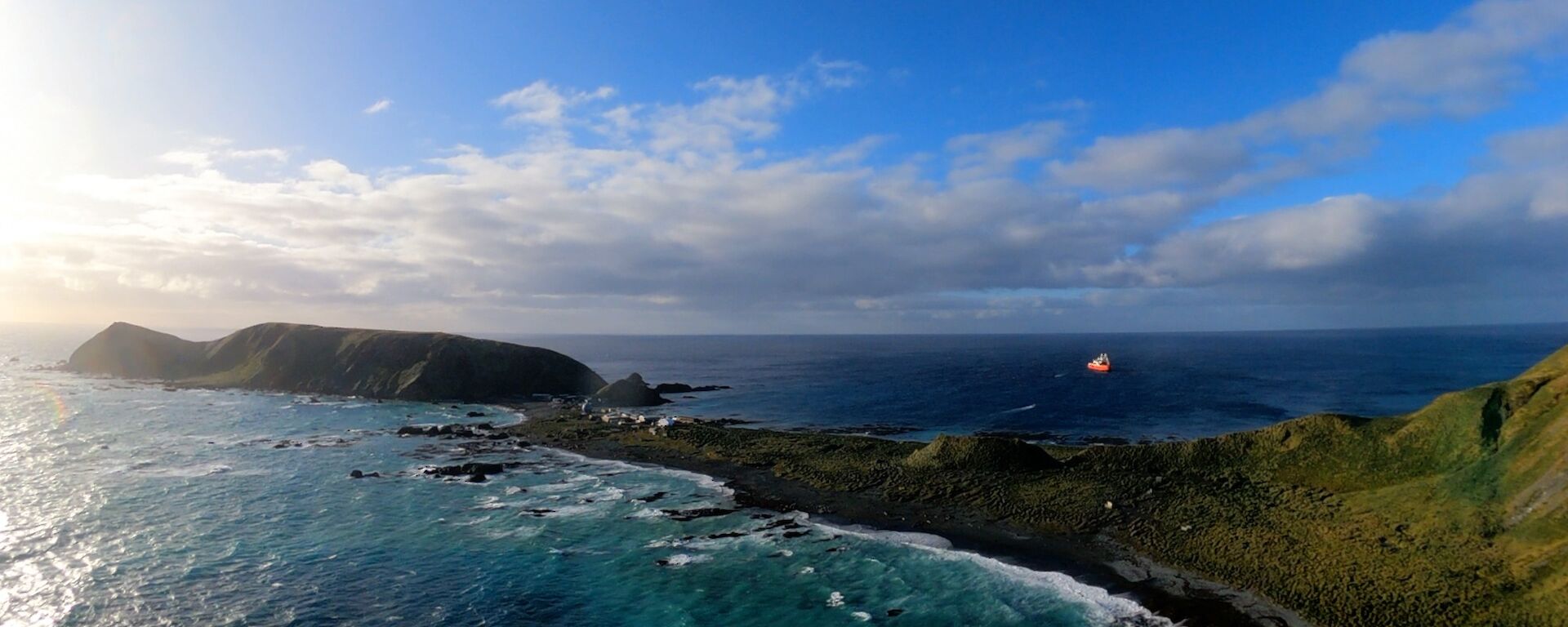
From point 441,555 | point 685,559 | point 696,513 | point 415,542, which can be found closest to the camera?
point 685,559

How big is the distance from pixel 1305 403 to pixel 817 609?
104438 millimetres

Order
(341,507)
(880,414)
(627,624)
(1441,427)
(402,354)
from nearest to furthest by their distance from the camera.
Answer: (627,624) → (1441,427) → (341,507) → (880,414) → (402,354)

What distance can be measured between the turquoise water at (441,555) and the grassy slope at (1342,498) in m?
8.64

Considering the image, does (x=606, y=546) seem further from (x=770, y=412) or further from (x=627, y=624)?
(x=770, y=412)

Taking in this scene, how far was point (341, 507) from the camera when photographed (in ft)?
167

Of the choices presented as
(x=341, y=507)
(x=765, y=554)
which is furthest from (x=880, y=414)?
(x=341, y=507)

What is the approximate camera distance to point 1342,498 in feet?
138

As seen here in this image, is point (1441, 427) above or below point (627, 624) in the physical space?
above

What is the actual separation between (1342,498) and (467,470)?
211 feet

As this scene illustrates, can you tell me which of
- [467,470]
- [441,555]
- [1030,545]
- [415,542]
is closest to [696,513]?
[441,555]

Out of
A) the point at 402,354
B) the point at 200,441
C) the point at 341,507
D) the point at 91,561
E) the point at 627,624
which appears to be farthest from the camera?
the point at 402,354

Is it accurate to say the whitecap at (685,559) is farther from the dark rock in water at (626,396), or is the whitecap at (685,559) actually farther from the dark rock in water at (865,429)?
the dark rock in water at (626,396)

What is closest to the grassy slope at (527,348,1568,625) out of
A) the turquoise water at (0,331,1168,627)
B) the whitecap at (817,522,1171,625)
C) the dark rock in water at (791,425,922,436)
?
the whitecap at (817,522,1171,625)

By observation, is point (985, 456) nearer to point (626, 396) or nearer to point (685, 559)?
point (685, 559)
